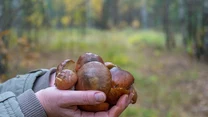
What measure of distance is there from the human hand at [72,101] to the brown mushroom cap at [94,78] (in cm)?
4

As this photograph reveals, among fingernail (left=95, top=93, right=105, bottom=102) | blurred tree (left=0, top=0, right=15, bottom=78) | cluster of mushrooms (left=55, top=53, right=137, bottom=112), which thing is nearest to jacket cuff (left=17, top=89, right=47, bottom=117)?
cluster of mushrooms (left=55, top=53, right=137, bottom=112)

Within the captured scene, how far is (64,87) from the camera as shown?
1205 millimetres

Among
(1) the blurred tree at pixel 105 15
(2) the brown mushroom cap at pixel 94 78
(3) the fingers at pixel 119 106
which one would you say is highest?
(2) the brown mushroom cap at pixel 94 78

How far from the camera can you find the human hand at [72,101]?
115 centimetres

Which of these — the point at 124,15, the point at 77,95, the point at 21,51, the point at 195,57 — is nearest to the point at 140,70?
the point at 195,57

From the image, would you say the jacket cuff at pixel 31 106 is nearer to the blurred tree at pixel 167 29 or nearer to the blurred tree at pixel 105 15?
the blurred tree at pixel 167 29

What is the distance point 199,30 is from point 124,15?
91.2ft

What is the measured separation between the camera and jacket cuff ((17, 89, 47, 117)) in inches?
49.2

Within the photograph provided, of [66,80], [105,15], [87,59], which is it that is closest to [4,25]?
[87,59]

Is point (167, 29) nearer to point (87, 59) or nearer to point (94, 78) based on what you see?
point (87, 59)

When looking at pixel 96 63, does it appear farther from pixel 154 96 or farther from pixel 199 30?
pixel 199 30

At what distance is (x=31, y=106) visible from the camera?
126 cm

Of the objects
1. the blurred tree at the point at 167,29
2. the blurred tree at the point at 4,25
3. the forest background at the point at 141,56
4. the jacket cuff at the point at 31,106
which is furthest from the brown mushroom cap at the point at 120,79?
the blurred tree at the point at 167,29

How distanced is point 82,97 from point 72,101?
45 mm
